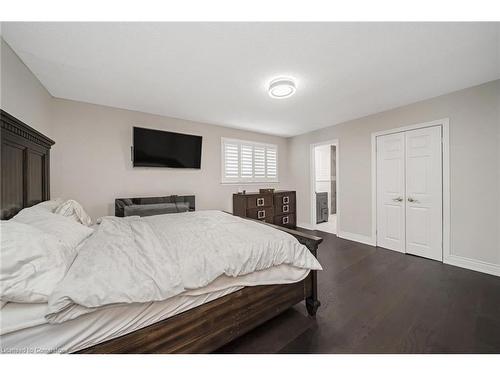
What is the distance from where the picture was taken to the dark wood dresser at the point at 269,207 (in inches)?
160

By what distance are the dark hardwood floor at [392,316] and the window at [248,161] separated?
2.64 m

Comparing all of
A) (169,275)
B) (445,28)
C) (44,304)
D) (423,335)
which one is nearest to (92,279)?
(44,304)

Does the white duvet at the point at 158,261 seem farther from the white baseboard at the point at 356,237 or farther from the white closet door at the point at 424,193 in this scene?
the white baseboard at the point at 356,237

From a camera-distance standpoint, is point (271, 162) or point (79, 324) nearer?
point (79, 324)

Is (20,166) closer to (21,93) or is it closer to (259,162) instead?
(21,93)

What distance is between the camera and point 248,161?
4562 millimetres

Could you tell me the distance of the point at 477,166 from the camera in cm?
247

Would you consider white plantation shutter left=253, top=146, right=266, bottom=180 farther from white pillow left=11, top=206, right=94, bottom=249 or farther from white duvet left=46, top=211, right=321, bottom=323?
white pillow left=11, top=206, right=94, bottom=249

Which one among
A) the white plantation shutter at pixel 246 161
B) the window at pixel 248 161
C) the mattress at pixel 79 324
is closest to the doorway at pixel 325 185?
the window at pixel 248 161

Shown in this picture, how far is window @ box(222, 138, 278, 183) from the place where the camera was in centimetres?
422

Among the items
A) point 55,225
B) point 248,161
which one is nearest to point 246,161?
point 248,161

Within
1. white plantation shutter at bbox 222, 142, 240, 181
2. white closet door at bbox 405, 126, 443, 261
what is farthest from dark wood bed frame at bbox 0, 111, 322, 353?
white plantation shutter at bbox 222, 142, 240, 181

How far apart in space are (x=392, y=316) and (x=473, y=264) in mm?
1900
